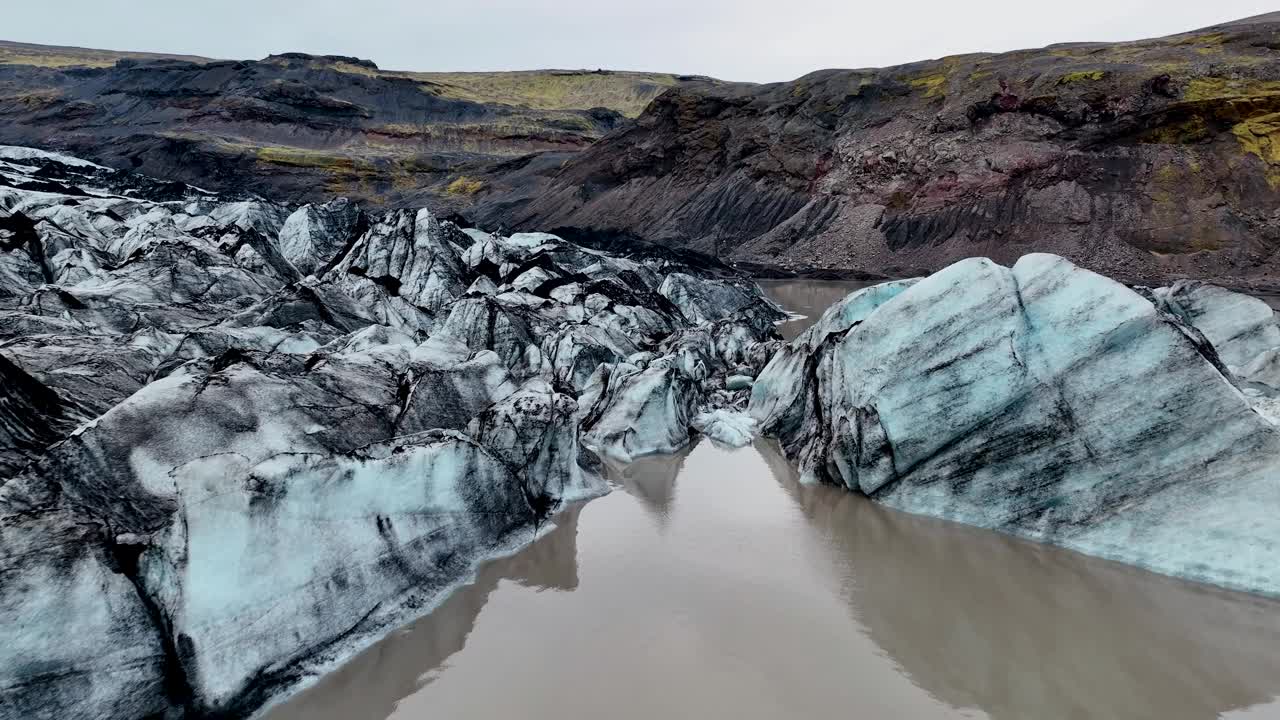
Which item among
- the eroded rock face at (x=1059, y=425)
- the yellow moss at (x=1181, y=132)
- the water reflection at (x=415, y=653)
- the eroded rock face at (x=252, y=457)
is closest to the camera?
the eroded rock face at (x=252, y=457)

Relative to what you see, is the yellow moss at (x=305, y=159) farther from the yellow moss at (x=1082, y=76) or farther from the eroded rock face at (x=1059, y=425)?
the eroded rock face at (x=1059, y=425)

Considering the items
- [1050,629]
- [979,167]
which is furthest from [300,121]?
[1050,629]

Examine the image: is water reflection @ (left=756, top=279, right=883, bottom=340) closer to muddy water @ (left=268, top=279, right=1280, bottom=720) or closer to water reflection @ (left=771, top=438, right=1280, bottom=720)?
water reflection @ (left=771, top=438, right=1280, bottom=720)

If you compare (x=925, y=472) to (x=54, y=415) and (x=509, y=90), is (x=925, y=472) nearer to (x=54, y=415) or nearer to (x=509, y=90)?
(x=54, y=415)

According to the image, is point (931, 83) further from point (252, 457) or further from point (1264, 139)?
point (252, 457)

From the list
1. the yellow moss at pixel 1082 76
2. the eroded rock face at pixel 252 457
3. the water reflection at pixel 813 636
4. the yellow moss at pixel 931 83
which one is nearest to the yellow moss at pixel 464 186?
the yellow moss at pixel 931 83
